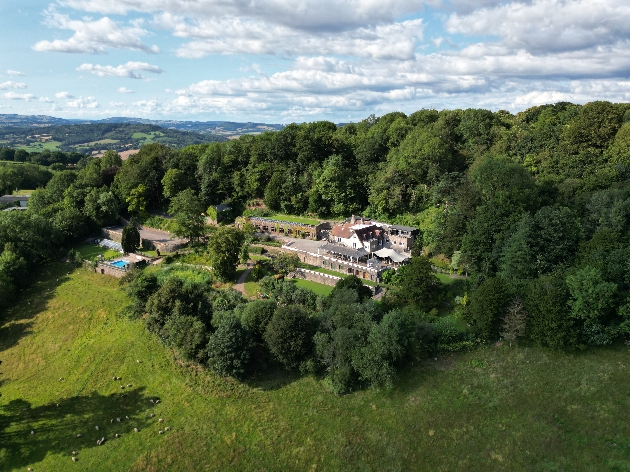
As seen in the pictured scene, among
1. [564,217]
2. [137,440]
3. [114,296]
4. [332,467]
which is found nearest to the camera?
[332,467]

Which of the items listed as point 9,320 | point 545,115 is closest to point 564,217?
point 545,115

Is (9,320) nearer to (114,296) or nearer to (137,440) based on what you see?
(114,296)

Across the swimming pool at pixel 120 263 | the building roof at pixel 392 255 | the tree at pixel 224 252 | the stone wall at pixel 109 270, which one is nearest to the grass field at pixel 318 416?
the tree at pixel 224 252

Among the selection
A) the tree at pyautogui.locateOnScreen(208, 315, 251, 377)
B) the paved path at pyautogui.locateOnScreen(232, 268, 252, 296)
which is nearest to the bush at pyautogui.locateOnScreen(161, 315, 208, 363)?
the tree at pyautogui.locateOnScreen(208, 315, 251, 377)

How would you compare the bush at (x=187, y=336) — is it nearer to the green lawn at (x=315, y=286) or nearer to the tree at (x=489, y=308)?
the green lawn at (x=315, y=286)

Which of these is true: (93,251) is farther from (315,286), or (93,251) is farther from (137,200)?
(315,286)
